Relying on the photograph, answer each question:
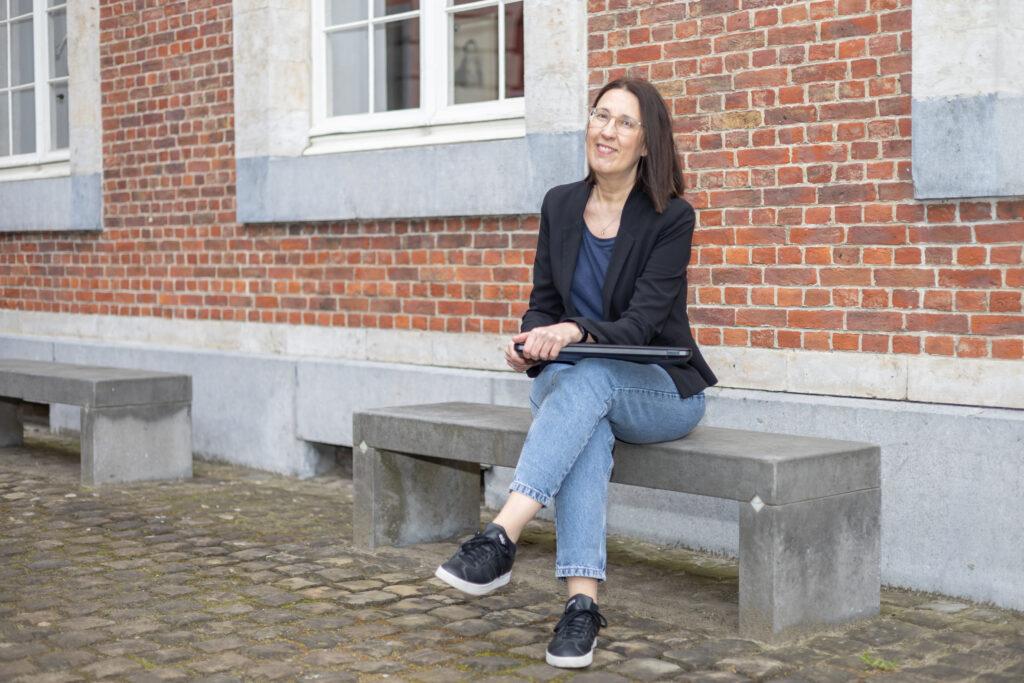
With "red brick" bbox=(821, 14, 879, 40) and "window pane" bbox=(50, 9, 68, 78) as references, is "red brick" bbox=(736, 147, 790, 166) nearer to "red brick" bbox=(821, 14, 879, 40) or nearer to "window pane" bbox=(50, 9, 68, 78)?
"red brick" bbox=(821, 14, 879, 40)

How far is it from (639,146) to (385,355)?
294 centimetres

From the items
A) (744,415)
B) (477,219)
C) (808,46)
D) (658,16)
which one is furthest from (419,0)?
(744,415)

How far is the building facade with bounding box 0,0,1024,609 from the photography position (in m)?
4.91

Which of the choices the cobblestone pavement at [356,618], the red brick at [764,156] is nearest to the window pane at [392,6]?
the red brick at [764,156]

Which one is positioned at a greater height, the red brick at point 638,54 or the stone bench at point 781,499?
the red brick at point 638,54

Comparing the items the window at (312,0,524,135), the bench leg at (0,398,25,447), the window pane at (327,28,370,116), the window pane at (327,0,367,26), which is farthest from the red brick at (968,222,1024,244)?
the bench leg at (0,398,25,447)

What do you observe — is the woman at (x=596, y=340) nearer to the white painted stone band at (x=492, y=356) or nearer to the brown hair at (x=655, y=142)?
the brown hair at (x=655, y=142)

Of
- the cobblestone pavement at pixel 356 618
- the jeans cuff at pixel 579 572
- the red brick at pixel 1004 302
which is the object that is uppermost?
the red brick at pixel 1004 302

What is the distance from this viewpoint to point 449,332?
690 cm

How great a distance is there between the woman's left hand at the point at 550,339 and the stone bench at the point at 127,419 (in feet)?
11.4

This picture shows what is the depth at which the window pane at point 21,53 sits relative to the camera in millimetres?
10102

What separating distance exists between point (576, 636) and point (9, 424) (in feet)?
18.2

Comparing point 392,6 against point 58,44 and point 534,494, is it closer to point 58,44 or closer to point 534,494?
point 58,44

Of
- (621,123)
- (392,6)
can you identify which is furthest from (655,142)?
(392,6)
